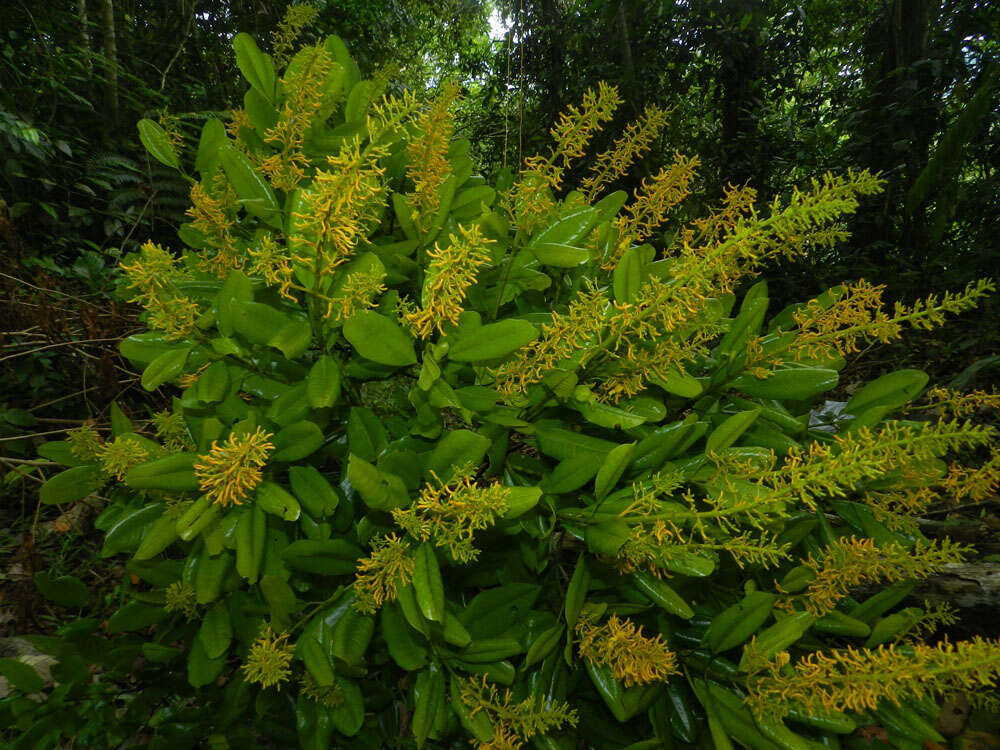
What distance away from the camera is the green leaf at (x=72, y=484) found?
3.44 ft

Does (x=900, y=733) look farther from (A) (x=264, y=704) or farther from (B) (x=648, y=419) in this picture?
(A) (x=264, y=704)

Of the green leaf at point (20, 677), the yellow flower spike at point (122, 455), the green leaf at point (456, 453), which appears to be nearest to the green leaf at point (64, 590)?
the green leaf at point (20, 677)

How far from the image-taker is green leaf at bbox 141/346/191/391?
89 centimetres

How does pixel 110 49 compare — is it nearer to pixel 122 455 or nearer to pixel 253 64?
pixel 253 64

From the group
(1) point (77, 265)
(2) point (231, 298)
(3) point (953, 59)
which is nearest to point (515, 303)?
(2) point (231, 298)

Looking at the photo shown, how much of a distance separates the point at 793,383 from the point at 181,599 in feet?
4.17

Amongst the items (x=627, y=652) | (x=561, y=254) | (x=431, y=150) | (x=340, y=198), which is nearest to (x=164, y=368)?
(x=340, y=198)

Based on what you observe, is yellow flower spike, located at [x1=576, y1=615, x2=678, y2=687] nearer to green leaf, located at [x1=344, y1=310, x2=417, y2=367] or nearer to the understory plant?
the understory plant

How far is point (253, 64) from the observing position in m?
1.06

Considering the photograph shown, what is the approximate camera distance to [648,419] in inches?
39.6

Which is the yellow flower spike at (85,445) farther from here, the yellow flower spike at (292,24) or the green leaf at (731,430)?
the green leaf at (731,430)

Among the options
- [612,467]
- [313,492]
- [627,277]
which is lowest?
[313,492]

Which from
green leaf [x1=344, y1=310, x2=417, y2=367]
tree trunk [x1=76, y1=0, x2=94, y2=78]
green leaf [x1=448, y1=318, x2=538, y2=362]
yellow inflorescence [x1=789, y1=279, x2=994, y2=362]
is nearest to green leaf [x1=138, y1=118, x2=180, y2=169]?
green leaf [x1=344, y1=310, x2=417, y2=367]

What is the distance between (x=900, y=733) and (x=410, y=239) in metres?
1.41
